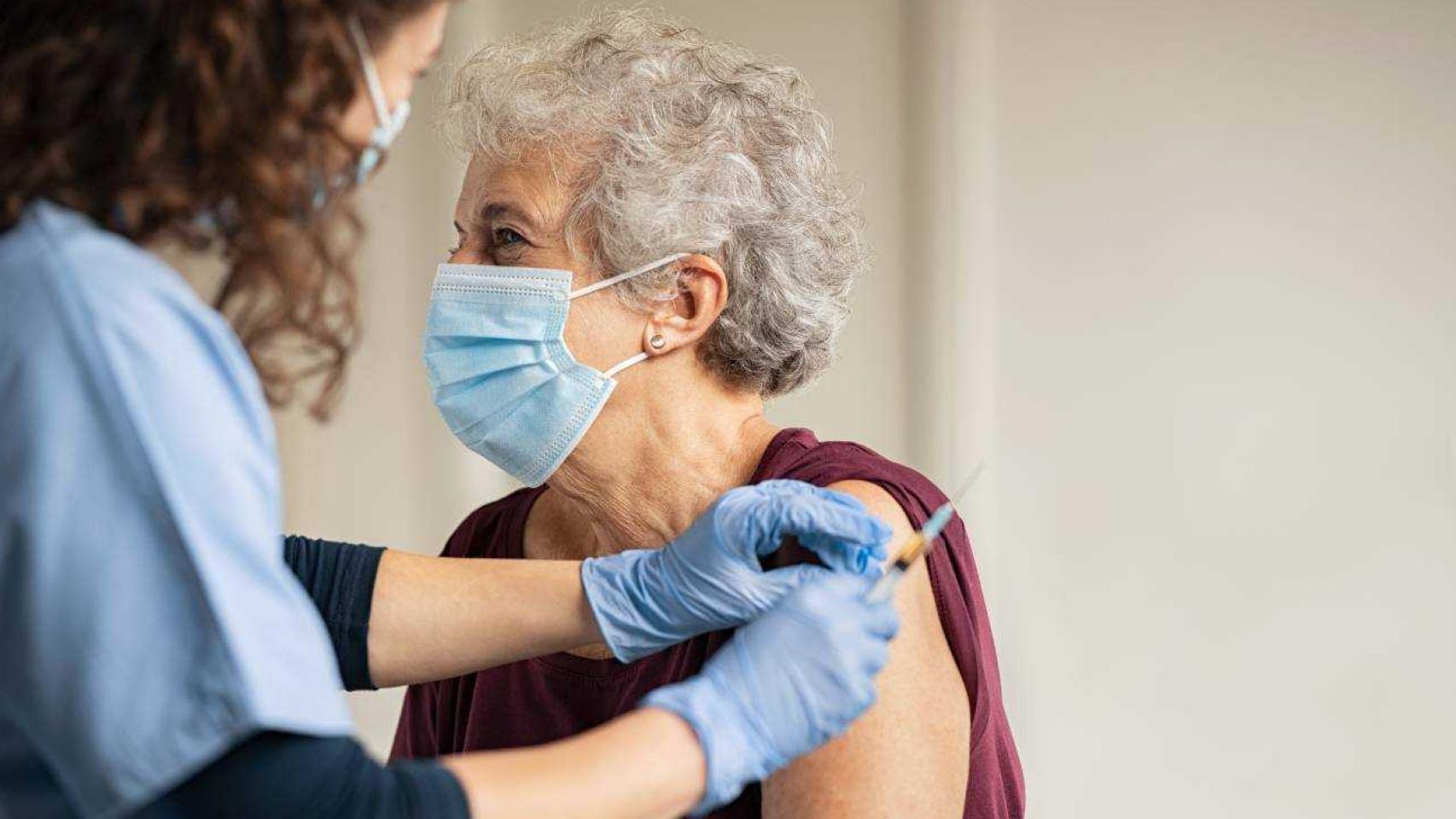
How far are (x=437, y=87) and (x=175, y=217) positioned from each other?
7.20 ft

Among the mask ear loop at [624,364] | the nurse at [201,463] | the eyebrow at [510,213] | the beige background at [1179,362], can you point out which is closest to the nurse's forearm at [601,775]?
the nurse at [201,463]

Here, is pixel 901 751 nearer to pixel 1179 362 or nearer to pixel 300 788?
pixel 300 788

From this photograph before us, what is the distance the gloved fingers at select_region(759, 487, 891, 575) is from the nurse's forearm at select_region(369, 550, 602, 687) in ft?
0.82

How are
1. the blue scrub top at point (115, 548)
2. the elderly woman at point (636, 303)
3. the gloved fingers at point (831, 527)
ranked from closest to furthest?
the blue scrub top at point (115, 548), the gloved fingers at point (831, 527), the elderly woman at point (636, 303)

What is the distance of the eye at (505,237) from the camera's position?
1669 mm

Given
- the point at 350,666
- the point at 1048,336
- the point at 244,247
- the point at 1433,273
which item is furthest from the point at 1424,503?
the point at 244,247

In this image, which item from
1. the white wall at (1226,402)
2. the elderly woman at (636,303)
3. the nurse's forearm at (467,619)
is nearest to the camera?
the nurse's forearm at (467,619)

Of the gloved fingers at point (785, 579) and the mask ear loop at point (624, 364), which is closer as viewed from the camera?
the gloved fingers at point (785, 579)

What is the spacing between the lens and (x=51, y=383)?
83 cm

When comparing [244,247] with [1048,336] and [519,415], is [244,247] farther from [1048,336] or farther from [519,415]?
[1048,336]

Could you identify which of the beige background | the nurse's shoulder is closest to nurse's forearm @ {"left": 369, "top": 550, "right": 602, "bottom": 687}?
the nurse's shoulder

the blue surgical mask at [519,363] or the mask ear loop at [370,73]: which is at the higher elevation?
the mask ear loop at [370,73]

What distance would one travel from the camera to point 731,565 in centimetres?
137

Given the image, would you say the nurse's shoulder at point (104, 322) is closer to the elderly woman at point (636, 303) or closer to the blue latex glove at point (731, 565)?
the blue latex glove at point (731, 565)
